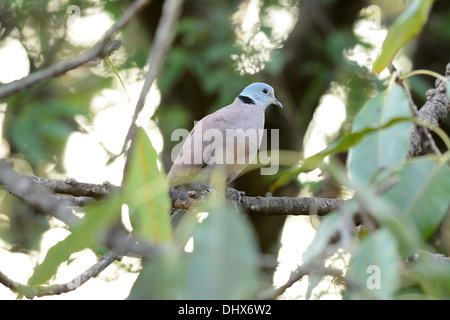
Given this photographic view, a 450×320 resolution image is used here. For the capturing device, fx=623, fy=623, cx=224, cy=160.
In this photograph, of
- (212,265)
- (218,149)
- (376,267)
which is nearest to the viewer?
(212,265)

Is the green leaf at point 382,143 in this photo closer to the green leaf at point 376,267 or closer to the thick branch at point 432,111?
the green leaf at point 376,267

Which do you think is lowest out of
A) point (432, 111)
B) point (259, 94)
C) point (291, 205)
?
point (291, 205)

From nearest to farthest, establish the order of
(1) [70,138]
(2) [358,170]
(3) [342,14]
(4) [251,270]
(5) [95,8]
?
(4) [251,270] < (2) [358,170] < (1) [70,138] < (5) [95,8] < (3) [342,14]

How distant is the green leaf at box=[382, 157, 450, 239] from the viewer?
0.96 metres

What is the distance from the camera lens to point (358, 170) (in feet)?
3.18

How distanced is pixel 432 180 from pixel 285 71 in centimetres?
313

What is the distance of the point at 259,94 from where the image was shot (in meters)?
3.52

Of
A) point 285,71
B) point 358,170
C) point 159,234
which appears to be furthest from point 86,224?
point 285,71

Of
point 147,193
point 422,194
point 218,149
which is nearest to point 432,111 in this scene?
point 218,149

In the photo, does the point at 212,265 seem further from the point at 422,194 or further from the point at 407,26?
the point at 407,26

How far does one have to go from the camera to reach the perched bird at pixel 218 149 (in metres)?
2.81

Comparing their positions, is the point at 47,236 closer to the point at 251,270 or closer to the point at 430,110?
the point at 430,110

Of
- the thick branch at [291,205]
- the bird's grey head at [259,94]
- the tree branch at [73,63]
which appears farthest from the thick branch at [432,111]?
the tree branch at [73,63]

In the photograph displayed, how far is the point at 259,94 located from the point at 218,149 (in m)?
0.74
